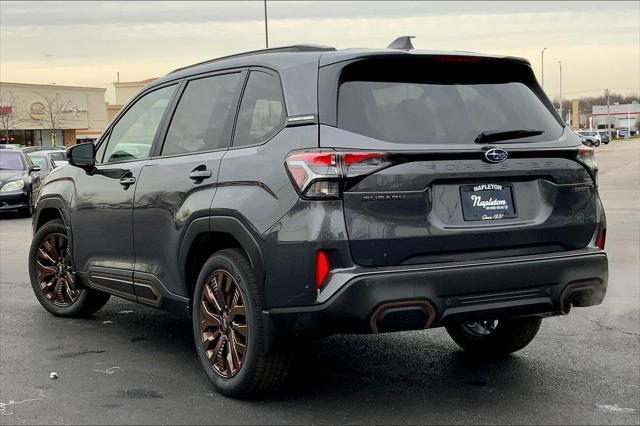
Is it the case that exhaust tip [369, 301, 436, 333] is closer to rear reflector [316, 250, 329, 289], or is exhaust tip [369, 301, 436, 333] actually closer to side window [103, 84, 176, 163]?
rear reflector [316, 250, 329, 289]

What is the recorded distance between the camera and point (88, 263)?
252 inches

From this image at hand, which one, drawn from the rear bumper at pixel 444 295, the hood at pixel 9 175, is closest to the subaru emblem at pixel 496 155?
the rear bumper at pixel 444 295

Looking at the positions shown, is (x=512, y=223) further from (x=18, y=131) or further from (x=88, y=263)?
(x=18, y=131)

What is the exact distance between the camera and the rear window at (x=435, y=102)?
4445 mm

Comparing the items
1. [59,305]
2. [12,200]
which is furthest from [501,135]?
[12,200]

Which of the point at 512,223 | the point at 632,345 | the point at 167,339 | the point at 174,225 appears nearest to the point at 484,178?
the point at 512,223

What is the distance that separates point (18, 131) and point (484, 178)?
6753 centimetres

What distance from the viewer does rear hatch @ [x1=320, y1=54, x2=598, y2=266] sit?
4273mm

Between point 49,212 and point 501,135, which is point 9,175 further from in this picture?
point 501,135

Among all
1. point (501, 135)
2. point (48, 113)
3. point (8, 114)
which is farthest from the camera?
point (48, 113)

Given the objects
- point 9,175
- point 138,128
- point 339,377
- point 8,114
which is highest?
point 8,114

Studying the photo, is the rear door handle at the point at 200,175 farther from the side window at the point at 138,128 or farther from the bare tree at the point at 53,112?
the bare tree at the point at 53,112

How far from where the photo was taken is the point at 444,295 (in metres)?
4.31

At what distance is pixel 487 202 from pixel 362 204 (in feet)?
2.33
